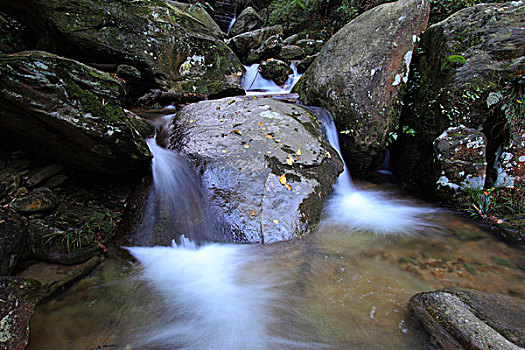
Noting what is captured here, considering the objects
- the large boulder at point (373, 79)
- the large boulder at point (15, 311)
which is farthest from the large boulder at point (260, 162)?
the large boulder at point (15, 311)

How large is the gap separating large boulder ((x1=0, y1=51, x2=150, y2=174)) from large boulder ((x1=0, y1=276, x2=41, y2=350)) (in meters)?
1.56

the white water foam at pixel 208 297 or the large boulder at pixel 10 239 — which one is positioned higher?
the large boulder at pixel 10 239

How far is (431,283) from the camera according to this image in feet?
8.03

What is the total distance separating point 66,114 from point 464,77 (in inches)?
216

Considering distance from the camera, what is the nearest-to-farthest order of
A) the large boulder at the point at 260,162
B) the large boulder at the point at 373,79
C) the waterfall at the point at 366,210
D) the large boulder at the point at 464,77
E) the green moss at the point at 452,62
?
the large boulder at the point at 260,162, the waterfall at the point at 366,210, the large boulder at the point at 464,77, the green moss at the point at 452,62, the large boulder at the point at 373,79

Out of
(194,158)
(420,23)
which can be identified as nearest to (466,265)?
(194,158)

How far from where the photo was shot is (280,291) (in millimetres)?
2426

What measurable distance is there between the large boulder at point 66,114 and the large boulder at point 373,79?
3.69m

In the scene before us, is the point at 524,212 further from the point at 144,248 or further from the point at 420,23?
the point at 144,248

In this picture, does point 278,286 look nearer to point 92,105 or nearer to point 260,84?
point 92,105

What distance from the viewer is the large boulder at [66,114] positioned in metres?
2.41

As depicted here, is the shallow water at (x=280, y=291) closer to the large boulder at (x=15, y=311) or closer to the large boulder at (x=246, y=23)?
the large boulder at (x=15, y=311)

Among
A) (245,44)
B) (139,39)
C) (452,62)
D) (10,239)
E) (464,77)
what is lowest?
(10,239)

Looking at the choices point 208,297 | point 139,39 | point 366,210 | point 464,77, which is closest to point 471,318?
point 208,297
